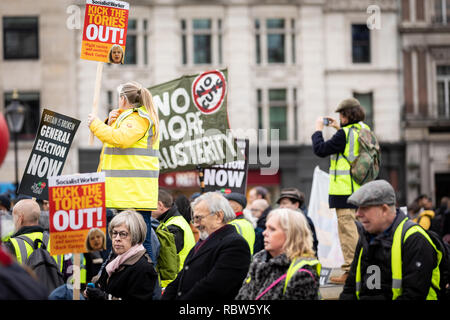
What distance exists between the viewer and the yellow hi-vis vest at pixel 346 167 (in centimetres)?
828

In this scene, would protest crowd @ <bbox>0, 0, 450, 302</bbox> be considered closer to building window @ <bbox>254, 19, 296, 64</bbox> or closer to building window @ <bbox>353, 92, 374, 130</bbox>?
building window @ <bbox>254, 19, 296, 64</bbox>

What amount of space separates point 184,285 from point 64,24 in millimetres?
26358

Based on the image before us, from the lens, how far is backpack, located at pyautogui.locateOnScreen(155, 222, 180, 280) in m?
7.40

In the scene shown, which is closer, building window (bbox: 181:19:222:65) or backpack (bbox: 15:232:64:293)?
backpack (bbox: 15:232:64:293)

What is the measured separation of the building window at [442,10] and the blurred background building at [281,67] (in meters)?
0.04

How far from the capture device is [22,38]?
3089 cm

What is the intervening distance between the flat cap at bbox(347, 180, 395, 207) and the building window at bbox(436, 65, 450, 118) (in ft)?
90.3

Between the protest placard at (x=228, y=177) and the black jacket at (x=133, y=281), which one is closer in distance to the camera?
the black jacket at (x=133, y=281)

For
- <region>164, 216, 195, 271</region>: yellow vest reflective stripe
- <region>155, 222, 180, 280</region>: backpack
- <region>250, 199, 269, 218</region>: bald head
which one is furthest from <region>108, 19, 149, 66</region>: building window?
<region>155, 222, 180, 280</region>: backpack

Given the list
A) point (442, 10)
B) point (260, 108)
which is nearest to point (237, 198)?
point (260, 108)

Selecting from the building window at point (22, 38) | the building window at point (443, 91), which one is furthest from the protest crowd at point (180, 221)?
the building window at point (443, 91)

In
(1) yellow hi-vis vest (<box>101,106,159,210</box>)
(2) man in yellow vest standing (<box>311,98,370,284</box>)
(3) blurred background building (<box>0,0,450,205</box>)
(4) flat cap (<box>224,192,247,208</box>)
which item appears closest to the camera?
(1) yellow hi-vis vest (<box>101,106,159,210</box>)

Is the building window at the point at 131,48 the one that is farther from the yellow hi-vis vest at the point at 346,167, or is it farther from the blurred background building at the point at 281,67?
the yellow hi-vis vest at the point at 346,167

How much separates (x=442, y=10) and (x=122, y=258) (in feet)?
93.9
